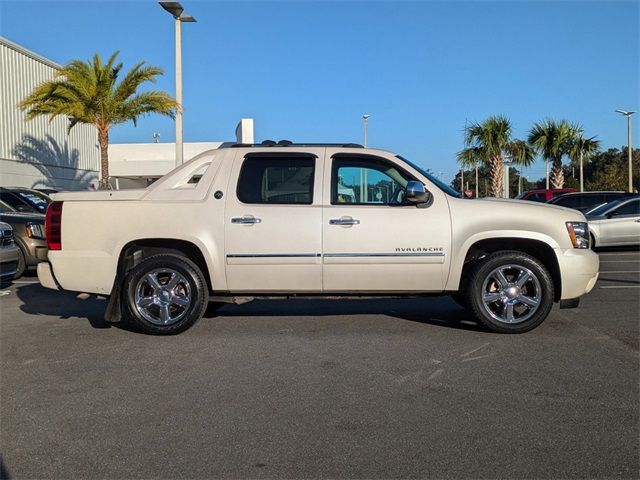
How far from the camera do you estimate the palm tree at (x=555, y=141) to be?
32031 millimetres

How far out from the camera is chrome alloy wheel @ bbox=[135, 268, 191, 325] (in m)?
6.72

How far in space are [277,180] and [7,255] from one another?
5.47m

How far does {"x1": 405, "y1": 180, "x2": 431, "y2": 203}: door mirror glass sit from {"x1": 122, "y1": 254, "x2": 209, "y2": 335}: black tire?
7.62 ft

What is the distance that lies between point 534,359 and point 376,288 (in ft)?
5.68

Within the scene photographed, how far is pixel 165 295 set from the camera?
6.75m

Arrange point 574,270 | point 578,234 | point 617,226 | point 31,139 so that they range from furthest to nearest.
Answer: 1. point 31,139
2. point 617,226
3. point 578,234
4. point 574,270

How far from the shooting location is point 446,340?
650 centimetres

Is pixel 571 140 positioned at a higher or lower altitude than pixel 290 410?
higher

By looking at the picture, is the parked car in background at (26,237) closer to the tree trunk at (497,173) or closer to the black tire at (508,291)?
the black tire at (508,291)

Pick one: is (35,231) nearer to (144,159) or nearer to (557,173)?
(144,159)

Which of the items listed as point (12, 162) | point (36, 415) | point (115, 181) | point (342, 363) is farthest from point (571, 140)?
point (36, 415)

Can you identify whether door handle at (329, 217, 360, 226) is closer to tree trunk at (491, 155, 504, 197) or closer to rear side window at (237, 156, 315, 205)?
rear side window at (237, 156, 315, 205)

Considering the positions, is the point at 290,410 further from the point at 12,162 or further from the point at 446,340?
the point at 12,162

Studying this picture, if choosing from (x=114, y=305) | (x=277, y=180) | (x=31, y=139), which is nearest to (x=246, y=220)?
(x=277, y=180)
